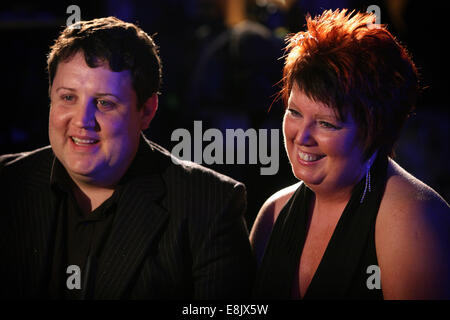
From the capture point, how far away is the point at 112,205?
2.16m

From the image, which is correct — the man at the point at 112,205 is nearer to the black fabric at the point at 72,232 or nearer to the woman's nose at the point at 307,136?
the black fabric at the point at 72,232

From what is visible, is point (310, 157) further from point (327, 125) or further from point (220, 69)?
point (220, 69)

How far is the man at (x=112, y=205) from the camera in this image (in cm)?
203

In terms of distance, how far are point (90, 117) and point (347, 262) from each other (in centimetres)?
124

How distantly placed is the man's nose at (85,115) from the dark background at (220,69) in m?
1.73

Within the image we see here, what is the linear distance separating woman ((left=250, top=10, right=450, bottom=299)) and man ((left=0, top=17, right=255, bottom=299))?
1.22 ft

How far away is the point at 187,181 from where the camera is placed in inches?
87.1

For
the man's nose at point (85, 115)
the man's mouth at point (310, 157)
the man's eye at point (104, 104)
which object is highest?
the man's eye at point (104, 104)

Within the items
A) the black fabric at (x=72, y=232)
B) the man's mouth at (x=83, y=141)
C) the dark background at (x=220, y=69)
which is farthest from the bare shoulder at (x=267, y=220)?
the dark background at (x=220, y=69)

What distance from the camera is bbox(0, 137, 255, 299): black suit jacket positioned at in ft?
6.72

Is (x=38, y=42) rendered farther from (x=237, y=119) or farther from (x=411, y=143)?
(x=411, y=143)

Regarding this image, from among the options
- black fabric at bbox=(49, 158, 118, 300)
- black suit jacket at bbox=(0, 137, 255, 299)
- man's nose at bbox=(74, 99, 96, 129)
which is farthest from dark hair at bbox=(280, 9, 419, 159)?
black fabric at bbox=(49, 158, 118, 300)

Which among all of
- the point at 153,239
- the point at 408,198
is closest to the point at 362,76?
the point at 408,198

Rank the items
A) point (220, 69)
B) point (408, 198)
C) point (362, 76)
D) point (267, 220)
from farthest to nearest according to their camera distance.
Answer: point (220, 69) → point (267, 220) → point (408, 198) → point (362, 76)
